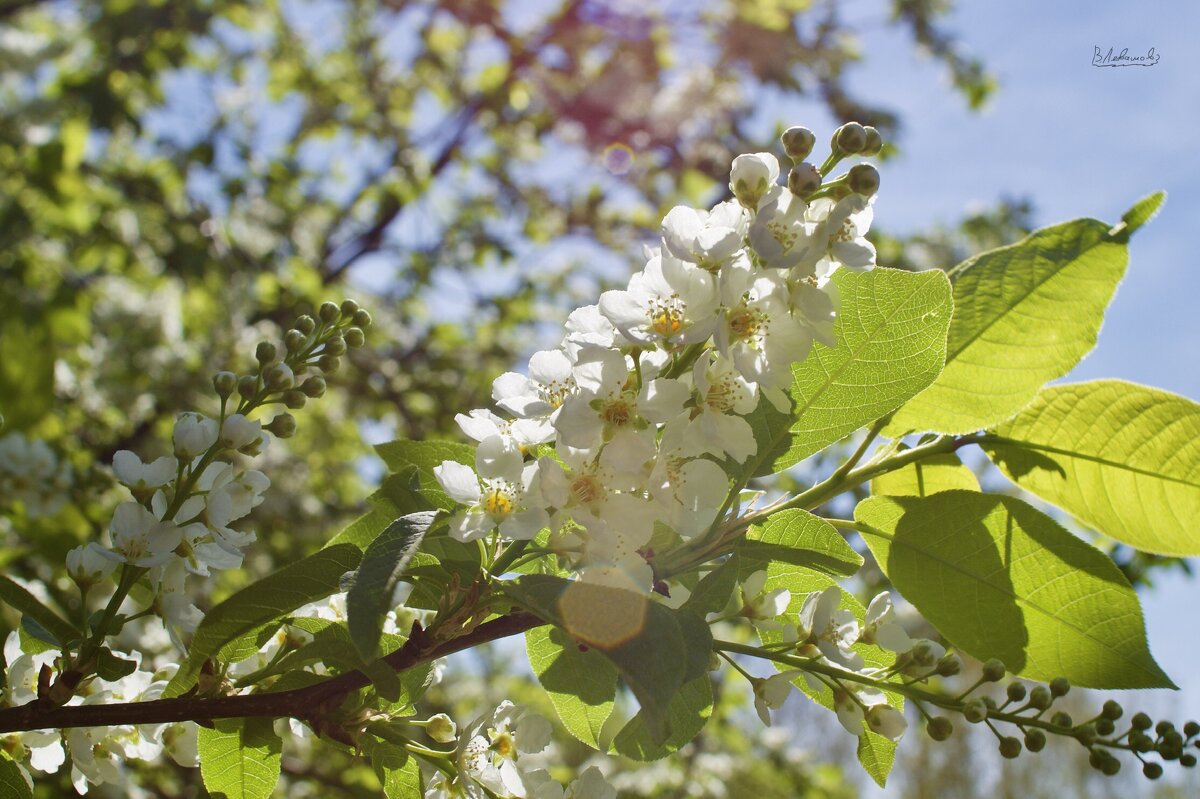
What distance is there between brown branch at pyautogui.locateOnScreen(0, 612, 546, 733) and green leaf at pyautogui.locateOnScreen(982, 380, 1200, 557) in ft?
2.41

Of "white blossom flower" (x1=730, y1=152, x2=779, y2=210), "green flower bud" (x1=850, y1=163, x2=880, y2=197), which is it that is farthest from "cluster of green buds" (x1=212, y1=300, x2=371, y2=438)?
"green flower bud" (x1=850, y1=163, x2=880, y2=197)

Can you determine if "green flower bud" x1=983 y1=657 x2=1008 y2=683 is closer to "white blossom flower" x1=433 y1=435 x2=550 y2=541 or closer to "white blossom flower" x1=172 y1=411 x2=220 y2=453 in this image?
"white blossom flower" x1=433 y1=435 x2=550 y2=541

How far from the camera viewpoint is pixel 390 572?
0.83 m

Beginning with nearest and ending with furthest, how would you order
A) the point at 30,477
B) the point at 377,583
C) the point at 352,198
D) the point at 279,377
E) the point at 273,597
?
the point at 377,583 → the point at 273,597 → the point at 279,377 → the point at 30,477 → the point at 352,198

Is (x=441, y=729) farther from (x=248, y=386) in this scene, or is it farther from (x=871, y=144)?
(x=871, y=144)

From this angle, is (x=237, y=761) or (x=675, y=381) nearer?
(x=675, y=381)

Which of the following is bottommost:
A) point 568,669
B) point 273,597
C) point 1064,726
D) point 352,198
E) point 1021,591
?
point 1064,726

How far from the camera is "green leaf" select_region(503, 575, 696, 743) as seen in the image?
0.82m

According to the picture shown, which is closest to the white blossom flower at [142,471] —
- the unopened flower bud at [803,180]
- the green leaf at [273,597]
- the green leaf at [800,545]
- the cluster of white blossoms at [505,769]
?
the green leaf at [273,597]

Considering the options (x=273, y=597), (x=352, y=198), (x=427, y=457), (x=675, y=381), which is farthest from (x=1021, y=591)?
(x=352, y=198)

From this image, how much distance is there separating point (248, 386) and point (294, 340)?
84 millimetres

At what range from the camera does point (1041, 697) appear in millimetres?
1059

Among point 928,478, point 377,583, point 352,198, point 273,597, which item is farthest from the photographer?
point 352,198

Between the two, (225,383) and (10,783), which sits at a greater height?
(225,383)
